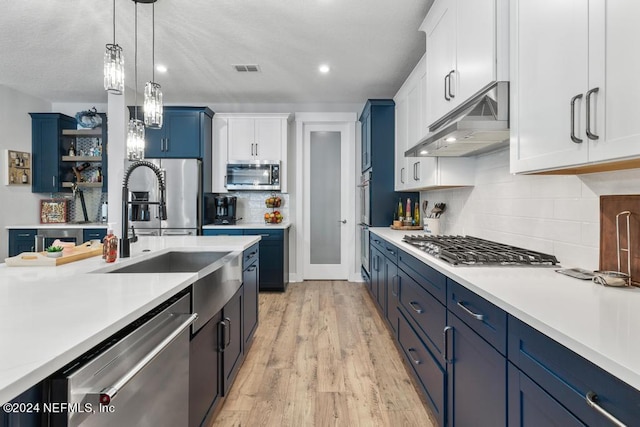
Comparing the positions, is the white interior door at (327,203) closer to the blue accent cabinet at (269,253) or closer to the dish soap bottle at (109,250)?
the blue accent cabinet at (269,253)

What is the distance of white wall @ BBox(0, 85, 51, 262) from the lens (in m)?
4.45

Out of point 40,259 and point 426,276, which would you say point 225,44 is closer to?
point 40,259

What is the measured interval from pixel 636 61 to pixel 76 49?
425cm

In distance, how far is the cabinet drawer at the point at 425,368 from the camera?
1660mm

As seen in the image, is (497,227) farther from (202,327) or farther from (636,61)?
(202,327)

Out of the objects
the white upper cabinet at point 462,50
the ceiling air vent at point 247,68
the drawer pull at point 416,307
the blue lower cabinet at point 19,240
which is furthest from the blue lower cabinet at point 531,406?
the blue lower cabinet at point 19,240

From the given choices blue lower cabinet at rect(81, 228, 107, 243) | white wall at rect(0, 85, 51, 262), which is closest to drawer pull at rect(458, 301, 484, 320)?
blue lower cabinet at rect(81, 228, 107, 243)

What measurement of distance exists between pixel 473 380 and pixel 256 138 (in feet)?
13.8

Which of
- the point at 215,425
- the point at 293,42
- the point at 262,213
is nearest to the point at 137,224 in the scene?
the point at 262,213

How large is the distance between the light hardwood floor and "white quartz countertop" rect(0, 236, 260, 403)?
1063 mm

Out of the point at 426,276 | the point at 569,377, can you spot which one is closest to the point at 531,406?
the point at 569,377

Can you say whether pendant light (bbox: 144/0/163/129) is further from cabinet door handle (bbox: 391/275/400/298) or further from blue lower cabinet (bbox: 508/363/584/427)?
blue lower cabinet (bbox: 508/363/584/427)

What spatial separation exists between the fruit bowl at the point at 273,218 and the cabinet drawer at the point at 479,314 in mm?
3608

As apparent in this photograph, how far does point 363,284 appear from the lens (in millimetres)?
5043
